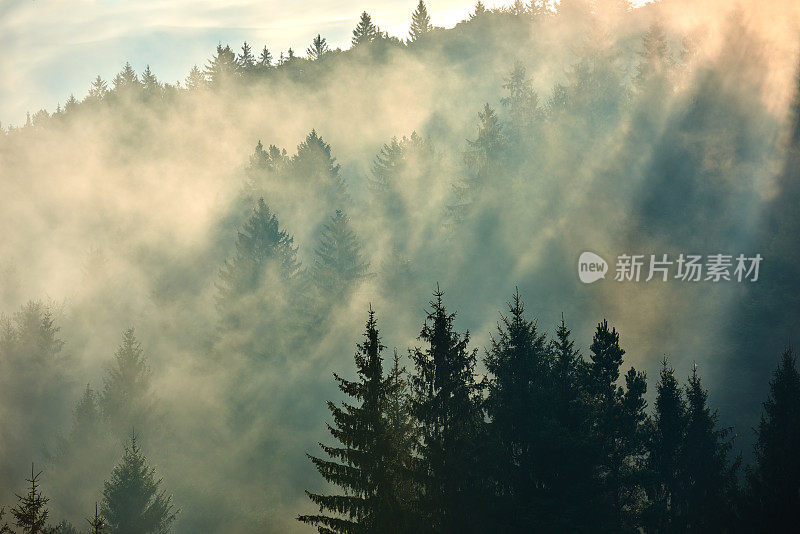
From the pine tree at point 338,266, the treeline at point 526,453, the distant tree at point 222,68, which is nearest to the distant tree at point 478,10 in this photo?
the distant tree at point 222,68

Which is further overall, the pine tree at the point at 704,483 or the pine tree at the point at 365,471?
the pine tree at the point at 704,483

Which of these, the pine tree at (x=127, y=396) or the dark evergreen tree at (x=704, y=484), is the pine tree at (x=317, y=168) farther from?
the dark evergreen tree at (x=704, y=484)

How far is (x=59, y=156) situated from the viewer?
356 ft

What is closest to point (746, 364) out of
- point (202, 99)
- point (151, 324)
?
point (151, 324)

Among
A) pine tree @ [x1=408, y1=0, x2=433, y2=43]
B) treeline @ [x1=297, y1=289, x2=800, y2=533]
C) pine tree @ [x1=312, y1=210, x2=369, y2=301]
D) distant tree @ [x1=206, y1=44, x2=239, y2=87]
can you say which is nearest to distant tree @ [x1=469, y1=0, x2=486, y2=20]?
pine tree @ [x1=408, y1=0, x2=433, y2=43]

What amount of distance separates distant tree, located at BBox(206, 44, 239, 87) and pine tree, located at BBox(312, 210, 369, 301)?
62.5 meters

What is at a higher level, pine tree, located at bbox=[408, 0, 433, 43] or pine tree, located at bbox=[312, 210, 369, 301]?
pine tree, located at bbox=[408, 0, 433, 43]

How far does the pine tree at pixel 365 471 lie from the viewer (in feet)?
50.4

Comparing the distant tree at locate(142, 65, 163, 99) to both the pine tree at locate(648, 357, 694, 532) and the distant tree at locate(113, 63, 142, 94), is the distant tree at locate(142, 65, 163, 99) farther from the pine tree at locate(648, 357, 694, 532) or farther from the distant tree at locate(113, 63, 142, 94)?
the pine tree at locate(648, 357, 694, 532)

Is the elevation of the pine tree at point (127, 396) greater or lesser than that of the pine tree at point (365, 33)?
lesser

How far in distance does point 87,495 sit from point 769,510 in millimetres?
42374

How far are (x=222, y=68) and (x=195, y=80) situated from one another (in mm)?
8345

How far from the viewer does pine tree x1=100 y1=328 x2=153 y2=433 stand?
1720 inches

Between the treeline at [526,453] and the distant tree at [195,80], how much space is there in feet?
336
